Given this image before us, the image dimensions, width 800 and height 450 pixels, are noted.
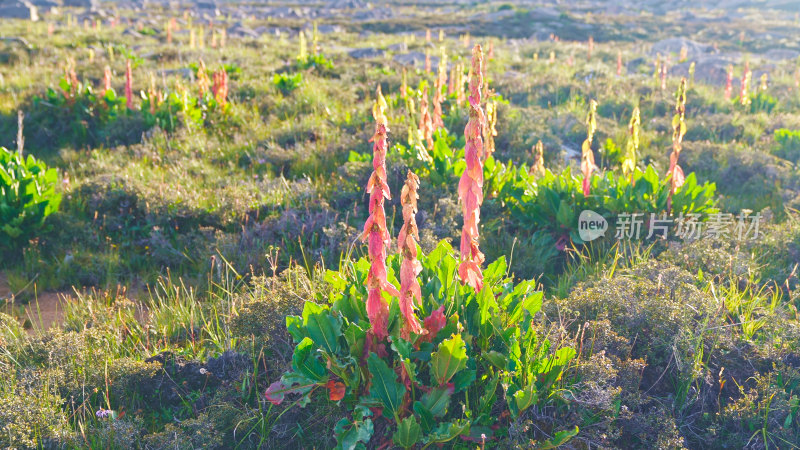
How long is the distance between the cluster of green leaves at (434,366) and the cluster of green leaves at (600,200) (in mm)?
1901

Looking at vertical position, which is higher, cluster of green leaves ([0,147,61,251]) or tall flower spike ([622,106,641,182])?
tall flower spike ([622,106,641,182])

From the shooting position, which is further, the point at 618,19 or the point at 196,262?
the point at 618,19

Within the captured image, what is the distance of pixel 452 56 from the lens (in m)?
14.7

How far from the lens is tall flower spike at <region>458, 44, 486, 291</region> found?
237cm

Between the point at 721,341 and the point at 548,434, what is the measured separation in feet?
3.77

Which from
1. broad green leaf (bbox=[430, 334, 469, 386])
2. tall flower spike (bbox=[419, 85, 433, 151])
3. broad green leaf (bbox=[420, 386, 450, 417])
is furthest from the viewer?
tall flower spike (bbox=[419, 85, 433, 151])

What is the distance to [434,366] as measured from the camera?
237 centimetres

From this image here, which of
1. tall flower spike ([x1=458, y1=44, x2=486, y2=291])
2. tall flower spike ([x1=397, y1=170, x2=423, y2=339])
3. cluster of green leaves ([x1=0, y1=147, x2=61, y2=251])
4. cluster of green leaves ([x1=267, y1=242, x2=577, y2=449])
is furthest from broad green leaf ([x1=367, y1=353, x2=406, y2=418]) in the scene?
cluster of green leaves ([x1=0, y1=147, x2=61, y2=251])

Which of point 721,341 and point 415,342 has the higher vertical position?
point 415,342

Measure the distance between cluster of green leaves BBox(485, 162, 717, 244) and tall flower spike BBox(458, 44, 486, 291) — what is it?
6.57 feet

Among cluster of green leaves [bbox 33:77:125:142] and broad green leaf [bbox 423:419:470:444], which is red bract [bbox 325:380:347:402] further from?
cluster of green leaves [bbox 33:77:125:142]

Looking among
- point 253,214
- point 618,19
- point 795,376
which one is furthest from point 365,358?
point 618,19

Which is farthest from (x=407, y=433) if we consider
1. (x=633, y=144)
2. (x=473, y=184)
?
(x=633, y=144)

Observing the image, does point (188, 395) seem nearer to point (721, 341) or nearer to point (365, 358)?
point (365, 358)
